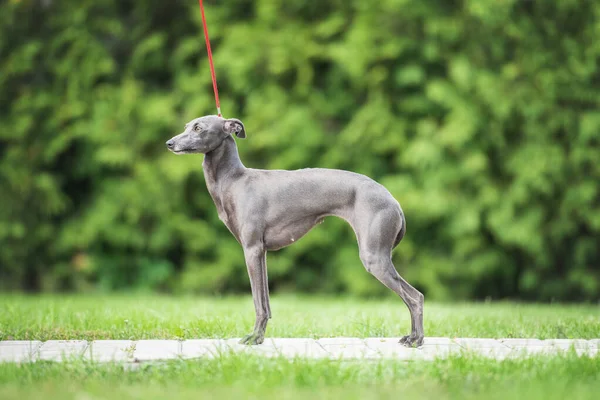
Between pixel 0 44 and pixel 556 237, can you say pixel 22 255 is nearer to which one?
pixel 0 44

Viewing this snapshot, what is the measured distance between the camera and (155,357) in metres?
4.10

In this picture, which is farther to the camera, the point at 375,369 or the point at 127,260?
the point at 127,260

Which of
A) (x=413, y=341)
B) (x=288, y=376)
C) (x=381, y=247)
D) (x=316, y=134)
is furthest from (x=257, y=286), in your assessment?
(x=316, y=134)

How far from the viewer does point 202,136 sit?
4.70 m

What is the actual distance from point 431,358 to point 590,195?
270 inches

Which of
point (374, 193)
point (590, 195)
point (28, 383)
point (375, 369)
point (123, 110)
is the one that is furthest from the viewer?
point (123, 110)

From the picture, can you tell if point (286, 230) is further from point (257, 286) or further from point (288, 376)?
point (288, 376)

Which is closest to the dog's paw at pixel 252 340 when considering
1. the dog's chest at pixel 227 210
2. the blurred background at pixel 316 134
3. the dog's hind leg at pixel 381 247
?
the dog's chest at pixel 227 210

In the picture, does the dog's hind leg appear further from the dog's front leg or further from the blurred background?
the blurred background

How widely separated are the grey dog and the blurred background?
5.55 m

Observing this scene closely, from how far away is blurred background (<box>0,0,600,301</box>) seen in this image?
33.8 feet

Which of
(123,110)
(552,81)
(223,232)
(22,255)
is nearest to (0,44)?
(123,110)

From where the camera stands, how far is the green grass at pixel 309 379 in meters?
3.41

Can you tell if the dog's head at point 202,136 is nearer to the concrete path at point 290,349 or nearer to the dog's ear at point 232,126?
the dog's ear at point 232,126
